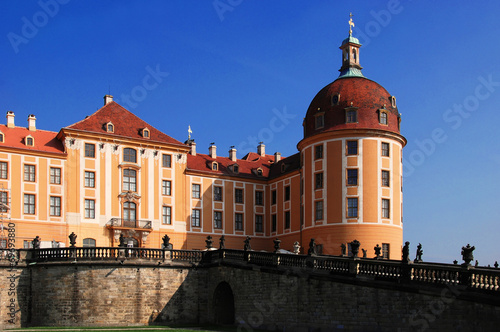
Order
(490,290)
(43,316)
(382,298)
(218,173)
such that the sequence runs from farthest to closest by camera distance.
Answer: (218,173) < (43,316) < (382,298) < (490,290)

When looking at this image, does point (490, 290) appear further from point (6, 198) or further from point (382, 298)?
point (6, 198)

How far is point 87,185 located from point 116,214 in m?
3.49

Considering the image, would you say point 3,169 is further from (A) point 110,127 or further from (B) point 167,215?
(B) point 167,215

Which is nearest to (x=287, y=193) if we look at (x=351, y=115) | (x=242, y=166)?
(x=242, y=166)

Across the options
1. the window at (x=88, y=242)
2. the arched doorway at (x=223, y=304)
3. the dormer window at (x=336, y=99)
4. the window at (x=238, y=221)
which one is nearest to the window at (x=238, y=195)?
the window at (x=238, y=221)

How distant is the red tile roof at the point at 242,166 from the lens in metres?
69.6

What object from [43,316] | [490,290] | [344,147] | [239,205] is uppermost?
[344,147]

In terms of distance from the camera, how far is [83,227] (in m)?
61.0

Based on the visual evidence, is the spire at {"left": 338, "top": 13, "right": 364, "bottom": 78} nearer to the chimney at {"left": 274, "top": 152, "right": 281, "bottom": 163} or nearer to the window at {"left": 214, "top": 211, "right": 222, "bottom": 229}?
the chimney at {"left": 274, "top": 152, "right": 281, "bottom": 163}

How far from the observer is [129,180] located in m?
64.2

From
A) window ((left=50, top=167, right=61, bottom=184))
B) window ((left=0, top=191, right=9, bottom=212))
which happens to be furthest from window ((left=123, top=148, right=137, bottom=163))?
window ((left=0, top=191, right=9, bottom=212))

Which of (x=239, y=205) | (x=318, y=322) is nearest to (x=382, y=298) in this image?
(x=318, y=322)

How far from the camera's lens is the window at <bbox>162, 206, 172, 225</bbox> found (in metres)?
65.7

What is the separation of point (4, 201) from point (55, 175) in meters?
4.72
